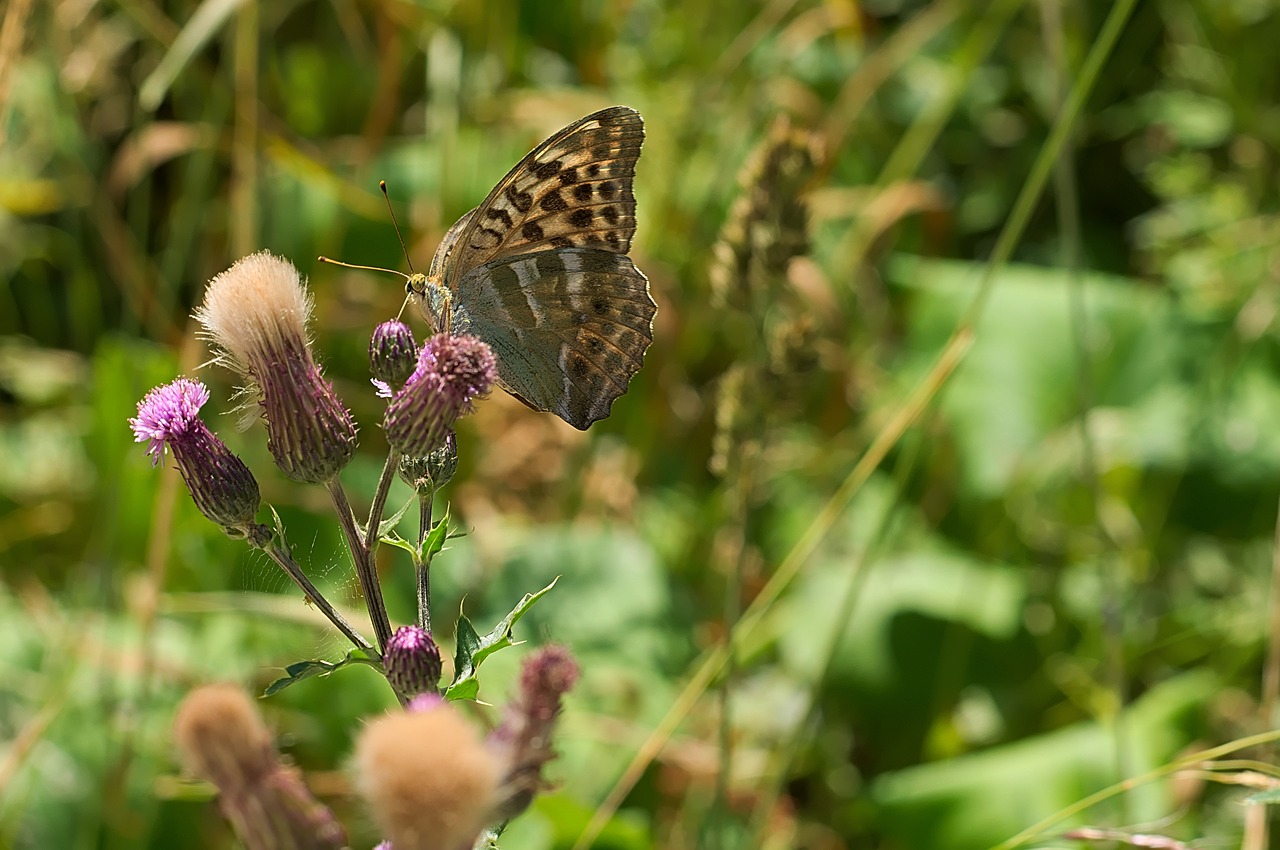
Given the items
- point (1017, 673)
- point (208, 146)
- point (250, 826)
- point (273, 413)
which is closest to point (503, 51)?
point (208, 146)

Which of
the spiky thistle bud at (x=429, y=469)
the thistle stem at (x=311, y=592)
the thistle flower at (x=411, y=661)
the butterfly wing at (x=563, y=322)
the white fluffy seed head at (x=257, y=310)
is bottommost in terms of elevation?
the thistle flower at (x=411, y=661)

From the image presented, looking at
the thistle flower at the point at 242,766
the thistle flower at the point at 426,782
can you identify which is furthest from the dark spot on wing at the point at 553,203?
the thistle flower at the point at 426,782

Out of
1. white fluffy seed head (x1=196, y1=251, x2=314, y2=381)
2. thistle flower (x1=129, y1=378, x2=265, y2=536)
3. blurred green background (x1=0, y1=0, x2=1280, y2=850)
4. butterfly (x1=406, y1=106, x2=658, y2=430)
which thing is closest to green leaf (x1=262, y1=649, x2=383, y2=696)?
thistle flower (x1=129, y1=378, x2=265, y2=536)

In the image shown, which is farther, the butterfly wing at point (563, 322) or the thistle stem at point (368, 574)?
the butterfly wing at point (563, 322)

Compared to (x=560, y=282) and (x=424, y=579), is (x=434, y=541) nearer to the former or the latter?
(x=424, y=579)

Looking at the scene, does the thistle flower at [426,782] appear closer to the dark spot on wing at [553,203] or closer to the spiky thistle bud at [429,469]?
the spiky thistle bud at [429,469]

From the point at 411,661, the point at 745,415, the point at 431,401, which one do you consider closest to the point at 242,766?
the point at 411,661
